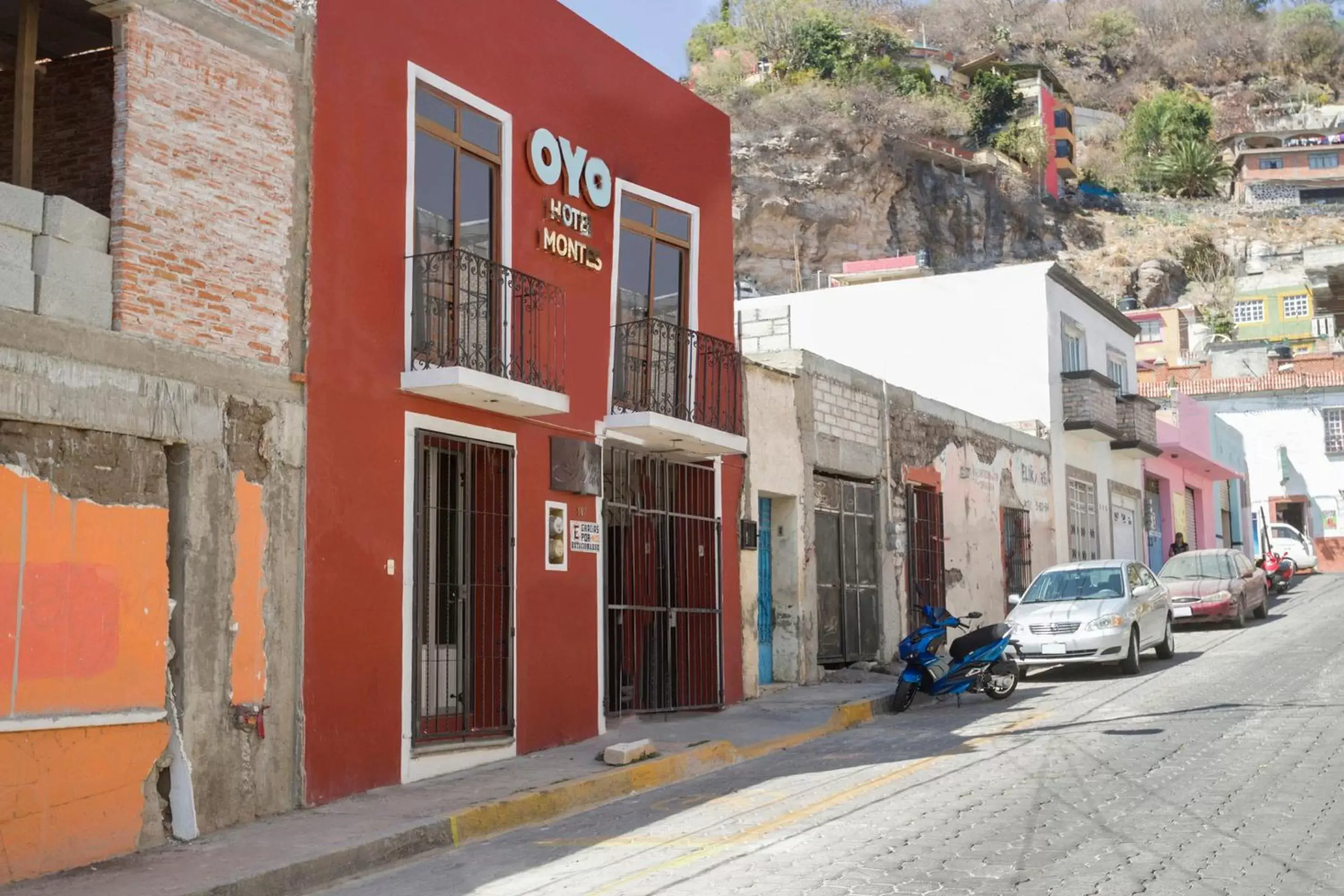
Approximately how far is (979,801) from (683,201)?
8562mm

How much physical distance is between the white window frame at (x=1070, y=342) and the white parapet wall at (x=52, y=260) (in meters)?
22.5

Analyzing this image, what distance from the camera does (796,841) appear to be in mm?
7902

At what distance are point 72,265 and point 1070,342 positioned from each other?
24.1m

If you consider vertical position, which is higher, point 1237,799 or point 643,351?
point 643,351

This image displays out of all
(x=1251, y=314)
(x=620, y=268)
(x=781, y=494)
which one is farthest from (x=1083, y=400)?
(x=1251, y=314)

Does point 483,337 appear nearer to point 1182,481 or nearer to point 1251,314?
point 1182,481

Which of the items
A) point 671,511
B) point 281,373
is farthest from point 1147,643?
point 281,373

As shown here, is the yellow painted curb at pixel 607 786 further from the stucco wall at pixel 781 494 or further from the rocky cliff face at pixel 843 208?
the rocky cliff face at pixel 843 208

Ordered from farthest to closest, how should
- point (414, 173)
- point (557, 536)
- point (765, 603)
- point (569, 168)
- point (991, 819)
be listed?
point (765, 603), point (569, 168), point (557, 536), point (414, 173), point (991, 819)

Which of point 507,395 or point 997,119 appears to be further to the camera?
point 997,119

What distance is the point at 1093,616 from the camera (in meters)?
17.2

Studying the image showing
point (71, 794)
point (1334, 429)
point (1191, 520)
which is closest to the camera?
point (71, 794)

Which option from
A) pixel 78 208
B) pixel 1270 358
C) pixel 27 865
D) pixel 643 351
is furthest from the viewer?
pixel 1270 358

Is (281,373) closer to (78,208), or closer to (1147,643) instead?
(78,208)
